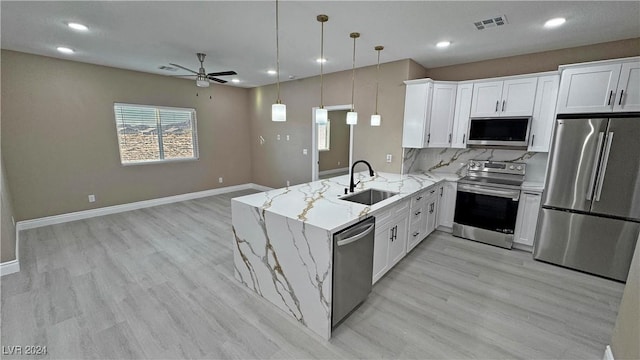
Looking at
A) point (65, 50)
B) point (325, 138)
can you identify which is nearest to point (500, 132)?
point (325, 138)

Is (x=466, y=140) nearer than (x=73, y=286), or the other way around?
(x=73, y=286)

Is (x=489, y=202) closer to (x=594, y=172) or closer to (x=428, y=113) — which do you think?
(x=594, y=172)

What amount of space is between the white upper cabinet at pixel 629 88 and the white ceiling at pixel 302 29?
0.45 metres

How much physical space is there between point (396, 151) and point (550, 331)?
9.43ft

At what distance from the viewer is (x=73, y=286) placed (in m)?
2.65

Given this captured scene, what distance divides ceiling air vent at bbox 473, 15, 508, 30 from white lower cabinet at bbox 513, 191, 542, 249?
2.12 metres

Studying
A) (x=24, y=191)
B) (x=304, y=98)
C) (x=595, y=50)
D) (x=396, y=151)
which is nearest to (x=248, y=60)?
(x=304, y=98)

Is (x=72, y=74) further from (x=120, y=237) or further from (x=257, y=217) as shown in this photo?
(x=257, y=217)

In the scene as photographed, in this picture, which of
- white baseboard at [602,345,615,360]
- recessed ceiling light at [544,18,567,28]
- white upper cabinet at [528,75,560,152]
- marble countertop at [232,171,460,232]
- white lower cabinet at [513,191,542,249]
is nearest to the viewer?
white baseboard at [602,345,615,360]

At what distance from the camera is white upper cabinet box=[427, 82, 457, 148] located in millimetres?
3937

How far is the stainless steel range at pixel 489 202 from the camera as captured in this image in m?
3.47

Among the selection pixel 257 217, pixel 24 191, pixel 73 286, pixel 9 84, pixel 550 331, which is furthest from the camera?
pixel 24 191

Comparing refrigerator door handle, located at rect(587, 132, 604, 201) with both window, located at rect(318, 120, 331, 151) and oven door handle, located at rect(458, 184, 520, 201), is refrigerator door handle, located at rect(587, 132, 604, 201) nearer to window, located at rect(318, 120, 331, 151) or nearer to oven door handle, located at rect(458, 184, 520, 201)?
oven door handle, located at rect(458, 184, 520, 201)

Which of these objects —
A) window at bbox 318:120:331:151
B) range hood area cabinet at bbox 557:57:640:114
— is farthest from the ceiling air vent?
window at bbox 318:120:331:151
